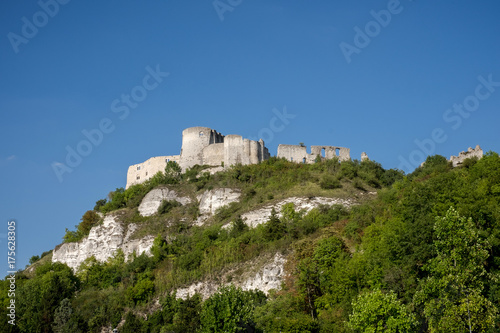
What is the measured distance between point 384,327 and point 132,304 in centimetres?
2366

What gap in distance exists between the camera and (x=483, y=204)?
119ft

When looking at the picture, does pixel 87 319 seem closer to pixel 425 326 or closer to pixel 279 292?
pixel 279 292

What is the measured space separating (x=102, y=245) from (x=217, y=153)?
17.6 metres

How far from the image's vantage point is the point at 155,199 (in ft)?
208

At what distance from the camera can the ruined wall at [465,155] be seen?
53812 millimetres

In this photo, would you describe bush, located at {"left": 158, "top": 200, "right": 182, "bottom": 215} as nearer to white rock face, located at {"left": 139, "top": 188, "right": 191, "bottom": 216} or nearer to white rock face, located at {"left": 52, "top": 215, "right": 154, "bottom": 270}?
white rock face, located at {"left": 139, "top": 188, "right": 191, "bottom": 216}

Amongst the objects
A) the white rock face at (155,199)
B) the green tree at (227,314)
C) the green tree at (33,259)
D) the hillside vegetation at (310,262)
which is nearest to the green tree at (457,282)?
the hillside vegetation at (310,262)

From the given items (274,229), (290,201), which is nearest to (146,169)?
(290,201)

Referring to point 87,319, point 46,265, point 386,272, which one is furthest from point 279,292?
point 46,265

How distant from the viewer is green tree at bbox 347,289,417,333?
101 feet

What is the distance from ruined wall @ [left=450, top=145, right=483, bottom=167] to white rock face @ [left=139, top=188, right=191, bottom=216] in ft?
82.4

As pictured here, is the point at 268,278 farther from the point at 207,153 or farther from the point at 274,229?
the point at 207,153

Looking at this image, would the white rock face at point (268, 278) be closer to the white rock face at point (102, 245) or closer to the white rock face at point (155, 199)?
the white rock face at point (102, 245)

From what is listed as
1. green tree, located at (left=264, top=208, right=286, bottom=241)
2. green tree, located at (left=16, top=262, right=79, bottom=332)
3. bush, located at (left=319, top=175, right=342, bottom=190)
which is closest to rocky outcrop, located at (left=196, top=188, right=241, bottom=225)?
bush, located at (left=319, top=175, right=342, bottom=190)
